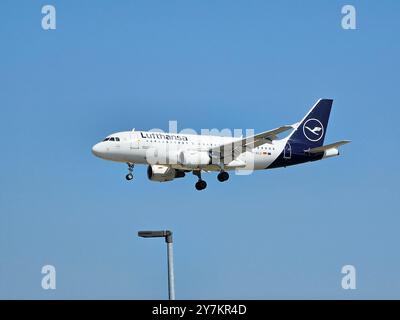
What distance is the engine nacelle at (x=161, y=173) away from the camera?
80.5 meters

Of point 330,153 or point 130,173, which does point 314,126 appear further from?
point 130,173

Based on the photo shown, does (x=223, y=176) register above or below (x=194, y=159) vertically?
below

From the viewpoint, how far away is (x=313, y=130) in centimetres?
8806

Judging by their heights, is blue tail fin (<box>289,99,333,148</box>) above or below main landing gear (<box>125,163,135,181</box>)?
above

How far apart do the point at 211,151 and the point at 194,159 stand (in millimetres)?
2434

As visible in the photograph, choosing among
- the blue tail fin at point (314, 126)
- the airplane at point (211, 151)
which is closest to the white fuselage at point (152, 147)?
the airplane at point (211, 151)

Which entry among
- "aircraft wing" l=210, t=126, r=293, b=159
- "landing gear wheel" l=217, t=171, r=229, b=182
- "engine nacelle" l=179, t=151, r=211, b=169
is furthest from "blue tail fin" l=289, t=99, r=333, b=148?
"engine nacelle" l=179, t=151, r=211, b=169

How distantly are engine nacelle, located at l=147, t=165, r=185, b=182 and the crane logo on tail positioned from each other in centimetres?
1361

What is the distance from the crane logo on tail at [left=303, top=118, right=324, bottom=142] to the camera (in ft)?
286

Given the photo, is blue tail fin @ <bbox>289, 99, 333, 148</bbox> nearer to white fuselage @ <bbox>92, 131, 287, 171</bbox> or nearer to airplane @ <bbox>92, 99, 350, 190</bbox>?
airplane @ <bbox>92, 99, 350, 190</bbox>

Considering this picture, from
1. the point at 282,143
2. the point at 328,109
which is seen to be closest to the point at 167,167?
the point at 282,143

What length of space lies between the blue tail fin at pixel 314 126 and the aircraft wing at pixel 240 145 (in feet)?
23.3

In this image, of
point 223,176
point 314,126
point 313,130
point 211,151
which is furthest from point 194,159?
point 314,126
